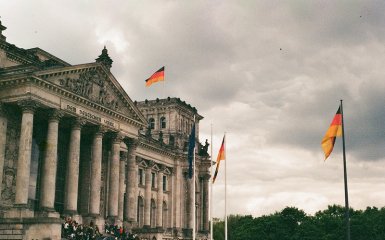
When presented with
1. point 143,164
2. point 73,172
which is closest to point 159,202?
point 143,164

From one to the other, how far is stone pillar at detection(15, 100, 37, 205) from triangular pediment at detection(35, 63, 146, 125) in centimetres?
295

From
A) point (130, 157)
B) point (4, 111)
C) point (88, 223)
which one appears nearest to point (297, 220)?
point (130, 157)

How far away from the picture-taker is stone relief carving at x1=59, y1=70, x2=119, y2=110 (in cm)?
5039

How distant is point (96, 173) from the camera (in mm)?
52969

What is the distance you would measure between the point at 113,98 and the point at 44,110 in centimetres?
993

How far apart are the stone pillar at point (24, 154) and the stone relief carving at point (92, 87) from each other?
4796 millimetres

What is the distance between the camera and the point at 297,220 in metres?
121

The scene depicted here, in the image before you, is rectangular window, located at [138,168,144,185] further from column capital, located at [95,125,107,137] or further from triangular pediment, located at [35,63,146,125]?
column capital, located at [95,125,107,137]

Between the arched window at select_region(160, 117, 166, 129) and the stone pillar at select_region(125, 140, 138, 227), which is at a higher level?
the arched window at select_region(160, 117, 166, 129)

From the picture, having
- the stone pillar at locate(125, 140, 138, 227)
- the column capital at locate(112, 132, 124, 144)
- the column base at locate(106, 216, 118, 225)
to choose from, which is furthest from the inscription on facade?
the column base at locate(106, 216, 118, 225)

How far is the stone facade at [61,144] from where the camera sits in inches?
1770

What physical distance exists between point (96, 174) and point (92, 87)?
8576mm

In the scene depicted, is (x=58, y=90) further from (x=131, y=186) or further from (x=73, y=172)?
(x=131, y=186)

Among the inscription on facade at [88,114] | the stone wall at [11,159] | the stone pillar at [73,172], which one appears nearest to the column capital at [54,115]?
the inscription on facade at [88,114]
